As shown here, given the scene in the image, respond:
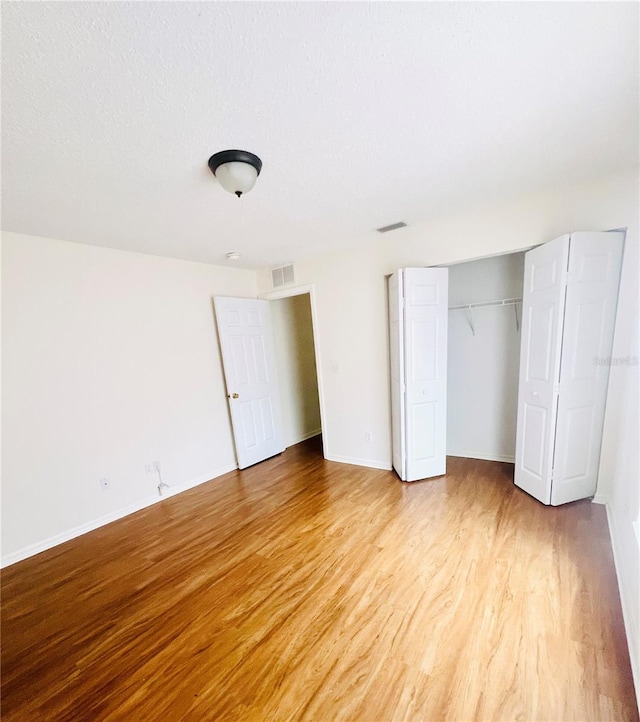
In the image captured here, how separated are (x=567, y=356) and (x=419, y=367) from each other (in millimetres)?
1080

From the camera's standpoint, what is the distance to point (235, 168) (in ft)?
4.79

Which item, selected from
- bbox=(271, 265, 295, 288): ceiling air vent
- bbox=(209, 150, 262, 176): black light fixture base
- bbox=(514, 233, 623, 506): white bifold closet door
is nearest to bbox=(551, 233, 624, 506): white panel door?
bbox=(514, 233, 623, 506): white bifold closet door

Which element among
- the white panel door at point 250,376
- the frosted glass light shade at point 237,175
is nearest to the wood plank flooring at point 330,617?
the white panel door at point 250,376

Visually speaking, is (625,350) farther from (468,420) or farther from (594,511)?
(468,420)

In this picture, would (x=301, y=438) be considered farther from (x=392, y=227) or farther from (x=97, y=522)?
(x=392, y=227)

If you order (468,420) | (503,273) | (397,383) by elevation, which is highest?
(503,273)

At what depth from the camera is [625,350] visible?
2068 millimetres

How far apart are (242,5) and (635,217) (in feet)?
8.64

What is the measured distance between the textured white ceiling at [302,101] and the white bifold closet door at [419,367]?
78cm

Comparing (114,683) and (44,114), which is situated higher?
(44,114)

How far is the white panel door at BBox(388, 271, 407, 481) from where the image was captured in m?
2.67

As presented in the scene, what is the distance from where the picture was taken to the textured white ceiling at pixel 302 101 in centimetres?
89

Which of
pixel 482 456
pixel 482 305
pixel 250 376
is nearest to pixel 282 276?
pixel 250 376

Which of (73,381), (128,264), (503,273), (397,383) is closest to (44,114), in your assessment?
(128,264)
